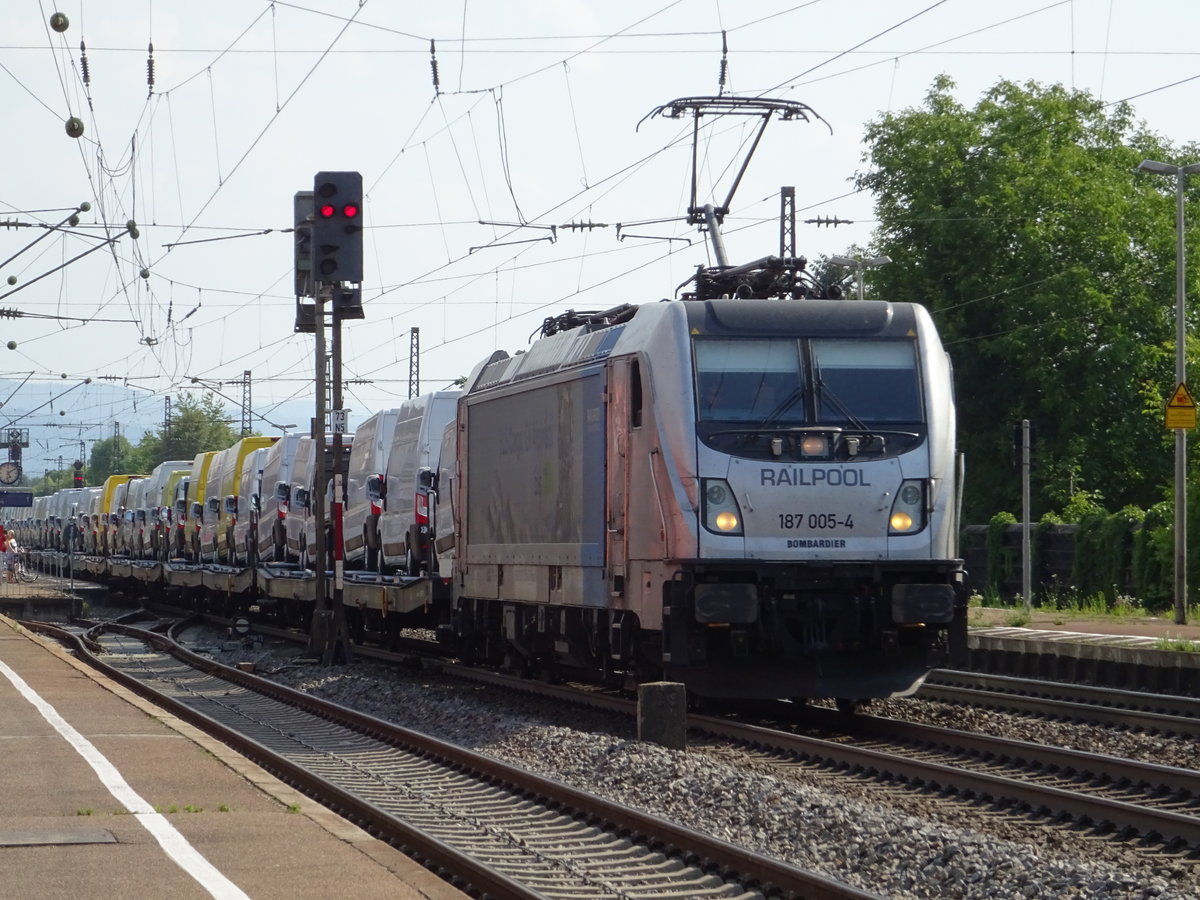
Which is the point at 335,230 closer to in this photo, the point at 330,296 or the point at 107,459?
the point at 330,296

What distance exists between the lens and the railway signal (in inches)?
853

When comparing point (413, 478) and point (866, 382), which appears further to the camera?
point (413, 478)

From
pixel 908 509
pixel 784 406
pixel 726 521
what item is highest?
pixel 784 406

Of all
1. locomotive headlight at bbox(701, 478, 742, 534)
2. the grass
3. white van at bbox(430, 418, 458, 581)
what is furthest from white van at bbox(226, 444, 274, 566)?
locomotive headlight at bbox(701, 478, 742, 534)

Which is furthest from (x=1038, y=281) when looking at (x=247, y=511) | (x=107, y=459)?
(x=107, y=459)

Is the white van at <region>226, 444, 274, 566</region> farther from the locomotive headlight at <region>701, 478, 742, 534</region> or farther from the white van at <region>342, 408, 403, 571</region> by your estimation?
the locomotive headlight at <region>701, 478, 742, 534</region>

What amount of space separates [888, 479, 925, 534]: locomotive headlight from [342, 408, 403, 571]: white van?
13.9 metres

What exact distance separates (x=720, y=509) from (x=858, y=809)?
4.51 m

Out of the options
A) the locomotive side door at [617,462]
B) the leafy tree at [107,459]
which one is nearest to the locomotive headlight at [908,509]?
the locomotive side door at [617,462]

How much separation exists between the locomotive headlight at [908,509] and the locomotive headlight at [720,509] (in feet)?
4.12

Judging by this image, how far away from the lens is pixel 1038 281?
5022 cm

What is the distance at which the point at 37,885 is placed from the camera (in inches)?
308

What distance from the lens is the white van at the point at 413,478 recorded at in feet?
83.9

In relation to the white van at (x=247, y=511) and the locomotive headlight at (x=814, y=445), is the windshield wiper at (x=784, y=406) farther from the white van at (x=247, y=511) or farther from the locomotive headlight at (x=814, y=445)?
the white van at (x=247, y=511)
